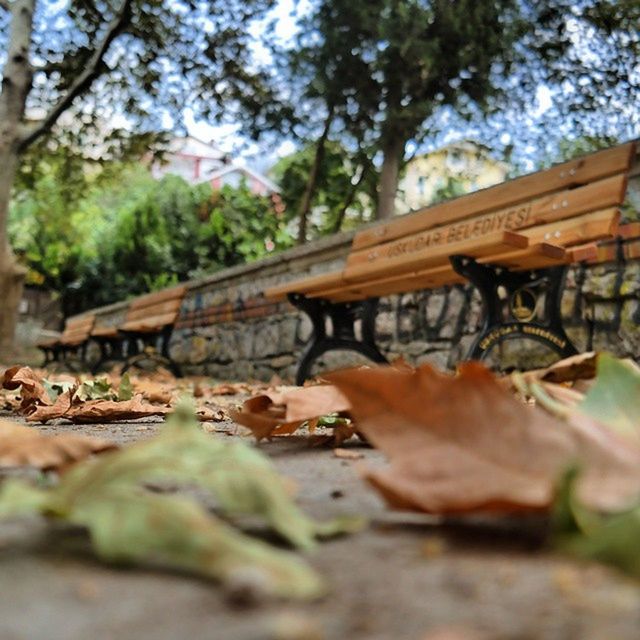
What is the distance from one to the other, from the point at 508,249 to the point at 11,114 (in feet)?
25.5

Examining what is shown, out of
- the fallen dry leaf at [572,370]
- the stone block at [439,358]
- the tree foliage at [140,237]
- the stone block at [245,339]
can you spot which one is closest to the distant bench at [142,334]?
the stone block at [245,339]

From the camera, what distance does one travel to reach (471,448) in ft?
2.15

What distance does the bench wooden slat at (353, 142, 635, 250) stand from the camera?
3.40 metres

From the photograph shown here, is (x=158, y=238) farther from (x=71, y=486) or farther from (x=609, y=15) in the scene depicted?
(x=71, y=486)

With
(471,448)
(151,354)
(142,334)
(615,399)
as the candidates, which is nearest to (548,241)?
(615,399)

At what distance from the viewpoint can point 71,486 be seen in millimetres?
602

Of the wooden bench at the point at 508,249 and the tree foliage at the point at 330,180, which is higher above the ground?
the tree foliage at the point at 330,180

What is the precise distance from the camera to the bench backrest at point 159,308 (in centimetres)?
891

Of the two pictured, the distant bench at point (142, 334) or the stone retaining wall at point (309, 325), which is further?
the distant bench at point (142, 334)

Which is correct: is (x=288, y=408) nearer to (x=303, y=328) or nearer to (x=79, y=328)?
(x=303, y=328)

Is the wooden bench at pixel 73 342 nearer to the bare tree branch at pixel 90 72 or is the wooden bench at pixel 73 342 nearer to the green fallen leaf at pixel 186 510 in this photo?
the bare tree branch at pixel 90 72

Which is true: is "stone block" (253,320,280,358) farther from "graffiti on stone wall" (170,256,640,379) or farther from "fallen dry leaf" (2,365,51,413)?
"fallen dry leaf" (2,365,51,413)

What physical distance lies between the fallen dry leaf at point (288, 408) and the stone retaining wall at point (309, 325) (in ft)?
10.4

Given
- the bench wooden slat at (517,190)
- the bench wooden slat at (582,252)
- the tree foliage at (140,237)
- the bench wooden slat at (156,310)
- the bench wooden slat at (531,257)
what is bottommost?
the bench wooden slat at (156,310)
